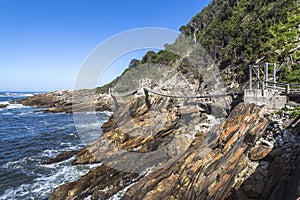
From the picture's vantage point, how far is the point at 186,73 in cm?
2306

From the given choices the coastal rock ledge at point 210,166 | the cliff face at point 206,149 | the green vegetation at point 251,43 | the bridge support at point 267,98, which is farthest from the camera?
the green vegetation at point 251,43

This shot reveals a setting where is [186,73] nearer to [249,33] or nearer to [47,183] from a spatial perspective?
[249,33]

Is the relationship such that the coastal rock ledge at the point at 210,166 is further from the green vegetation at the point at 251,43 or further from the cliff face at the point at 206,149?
the green vegetation at the point at 251,43

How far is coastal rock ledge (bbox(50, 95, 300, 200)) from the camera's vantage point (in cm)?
400

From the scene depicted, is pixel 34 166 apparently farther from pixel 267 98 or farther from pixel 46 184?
pixel 267 98

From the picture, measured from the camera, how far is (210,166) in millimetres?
5043

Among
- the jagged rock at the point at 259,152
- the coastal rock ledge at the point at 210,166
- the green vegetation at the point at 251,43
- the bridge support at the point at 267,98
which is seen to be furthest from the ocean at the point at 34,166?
the green vegetation at the point at 251,43

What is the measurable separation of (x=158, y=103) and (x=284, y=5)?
17059mm

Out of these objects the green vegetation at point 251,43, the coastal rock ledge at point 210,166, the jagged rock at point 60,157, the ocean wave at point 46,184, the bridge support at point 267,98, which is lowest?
the ocean wave at point 46,184

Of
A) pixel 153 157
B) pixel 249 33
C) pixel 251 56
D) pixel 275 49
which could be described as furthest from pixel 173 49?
pixel 153 157

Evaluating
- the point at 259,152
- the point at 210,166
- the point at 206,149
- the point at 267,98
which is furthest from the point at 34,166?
the point at 267,98

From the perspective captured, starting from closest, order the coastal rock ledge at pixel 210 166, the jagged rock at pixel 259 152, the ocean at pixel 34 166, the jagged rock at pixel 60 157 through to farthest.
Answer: the coastal rock ledge at pixel 210 166
the jagged rock at pixel 259 152
the ocean at pixel 34 166
the jagged rock at pixel 60 157

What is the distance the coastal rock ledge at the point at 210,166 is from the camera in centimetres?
400

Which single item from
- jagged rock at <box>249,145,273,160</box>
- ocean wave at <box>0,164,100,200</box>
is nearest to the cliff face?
jagged rock at <box>249,145,273,160</box>
